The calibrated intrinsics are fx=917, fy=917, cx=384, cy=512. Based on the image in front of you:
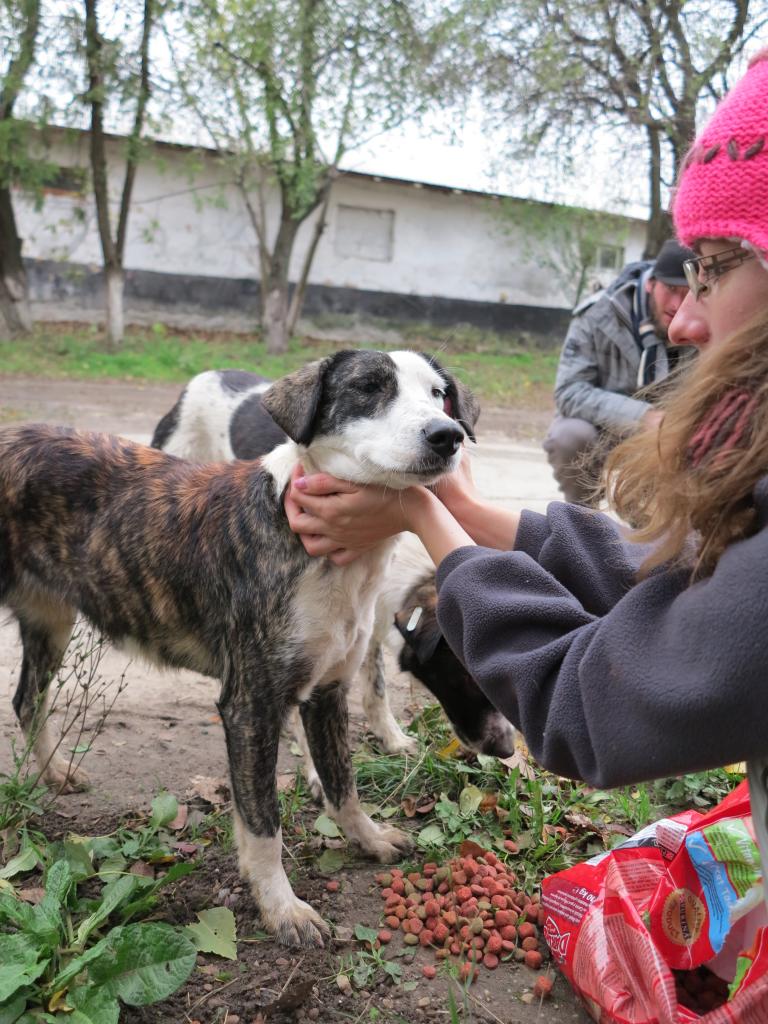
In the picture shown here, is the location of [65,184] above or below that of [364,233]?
above

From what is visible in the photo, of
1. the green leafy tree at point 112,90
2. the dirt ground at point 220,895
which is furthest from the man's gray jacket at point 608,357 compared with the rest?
the green leafy tree at point 112,90

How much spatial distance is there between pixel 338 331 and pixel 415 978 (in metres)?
17.3

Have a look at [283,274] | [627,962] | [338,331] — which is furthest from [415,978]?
[338,331]

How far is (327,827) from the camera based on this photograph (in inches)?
114

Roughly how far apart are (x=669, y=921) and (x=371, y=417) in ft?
4.44

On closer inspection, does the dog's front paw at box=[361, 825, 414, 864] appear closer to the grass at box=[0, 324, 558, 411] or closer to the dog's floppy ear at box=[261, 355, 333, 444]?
the dog's floppy ear at box=[261, 355, 333, 444]

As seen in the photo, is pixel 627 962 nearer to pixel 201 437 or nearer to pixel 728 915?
pixel 728 915

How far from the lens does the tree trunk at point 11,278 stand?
13664mm

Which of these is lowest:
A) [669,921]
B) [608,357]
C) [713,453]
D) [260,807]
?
[260,807]

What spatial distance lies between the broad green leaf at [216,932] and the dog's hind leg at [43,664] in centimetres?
84

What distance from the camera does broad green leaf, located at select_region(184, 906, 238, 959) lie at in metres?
2.30

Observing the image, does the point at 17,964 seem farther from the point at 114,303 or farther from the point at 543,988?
the point at 114,303

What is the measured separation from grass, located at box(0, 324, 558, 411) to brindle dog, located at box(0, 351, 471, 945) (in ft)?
25.3

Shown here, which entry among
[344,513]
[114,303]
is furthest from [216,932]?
[114,303]
